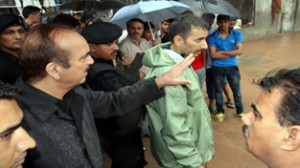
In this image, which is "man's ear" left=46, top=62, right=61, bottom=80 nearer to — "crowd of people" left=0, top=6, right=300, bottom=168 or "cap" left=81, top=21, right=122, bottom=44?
"crowd of people" left=0, top=6, right=300, bottom=168

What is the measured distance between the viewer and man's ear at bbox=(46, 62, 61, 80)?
1412 millimetres

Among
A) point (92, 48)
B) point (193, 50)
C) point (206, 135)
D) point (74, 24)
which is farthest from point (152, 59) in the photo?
point (74, 24)

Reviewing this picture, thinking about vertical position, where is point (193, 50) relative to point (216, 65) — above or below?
above

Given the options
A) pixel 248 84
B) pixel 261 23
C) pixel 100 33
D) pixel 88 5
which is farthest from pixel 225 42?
pixel 261 23

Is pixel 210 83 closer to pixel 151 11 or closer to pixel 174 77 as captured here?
pixel 151 11

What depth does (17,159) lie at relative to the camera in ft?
3.60

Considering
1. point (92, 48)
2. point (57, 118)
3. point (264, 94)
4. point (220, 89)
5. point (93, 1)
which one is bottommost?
point (220, 89)

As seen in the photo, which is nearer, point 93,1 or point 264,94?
point 264,94

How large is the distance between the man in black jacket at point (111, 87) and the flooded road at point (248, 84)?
1085mm

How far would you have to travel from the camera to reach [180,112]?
1925 millimetres

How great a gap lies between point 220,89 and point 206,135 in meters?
2.20

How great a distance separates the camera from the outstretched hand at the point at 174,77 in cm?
187

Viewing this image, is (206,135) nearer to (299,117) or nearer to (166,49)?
(166,49)

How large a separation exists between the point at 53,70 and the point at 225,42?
3.12 meters
